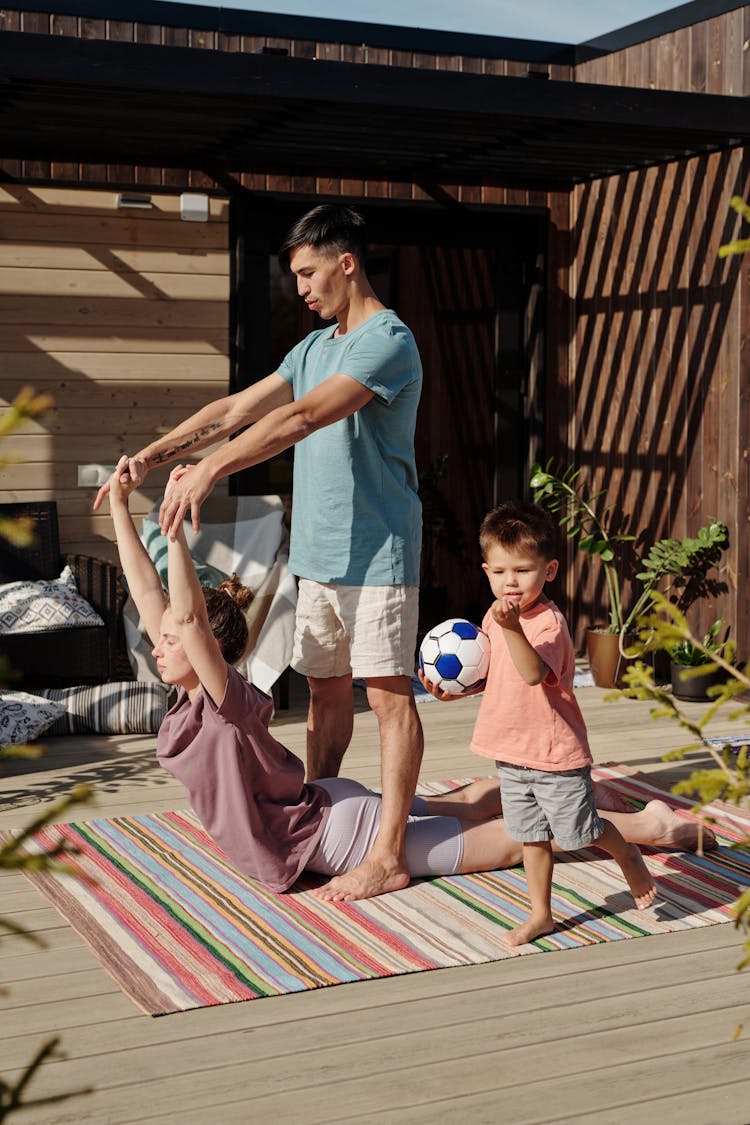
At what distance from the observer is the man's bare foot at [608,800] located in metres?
3.79

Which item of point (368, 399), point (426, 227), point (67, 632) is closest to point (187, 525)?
point (67, 632)

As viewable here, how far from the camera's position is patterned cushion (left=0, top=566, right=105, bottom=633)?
5.58m

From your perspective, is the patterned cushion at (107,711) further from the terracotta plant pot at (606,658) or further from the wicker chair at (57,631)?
the terracotta plant pot at (606,658)

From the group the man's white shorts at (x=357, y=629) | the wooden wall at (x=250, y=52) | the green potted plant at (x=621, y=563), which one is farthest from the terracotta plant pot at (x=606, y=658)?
the man's white shorts at (x=357, y=629)

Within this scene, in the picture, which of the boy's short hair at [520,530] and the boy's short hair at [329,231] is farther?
the boy's short hair at [329,231]

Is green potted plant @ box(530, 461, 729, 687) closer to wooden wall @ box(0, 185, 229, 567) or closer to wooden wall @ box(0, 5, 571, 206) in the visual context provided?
wooden wall @ box(0, 5, 571, 206)

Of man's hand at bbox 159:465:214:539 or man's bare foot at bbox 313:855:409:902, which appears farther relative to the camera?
man's bare foot at bbox 313:855:409:902

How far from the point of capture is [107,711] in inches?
206

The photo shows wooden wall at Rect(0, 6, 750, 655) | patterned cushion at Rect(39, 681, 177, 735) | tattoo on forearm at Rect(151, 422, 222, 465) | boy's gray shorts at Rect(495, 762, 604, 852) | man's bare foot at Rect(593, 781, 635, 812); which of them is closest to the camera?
boy's gray shorts at Rect(495, 762, 604, 852)

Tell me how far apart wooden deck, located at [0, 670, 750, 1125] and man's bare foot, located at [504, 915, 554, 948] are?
60 mm

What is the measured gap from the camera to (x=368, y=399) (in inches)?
127

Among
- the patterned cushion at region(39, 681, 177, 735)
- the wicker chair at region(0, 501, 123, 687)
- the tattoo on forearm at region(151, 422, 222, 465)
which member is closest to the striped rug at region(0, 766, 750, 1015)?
the tattoo on forearm at region(151, 422, 222, 465)

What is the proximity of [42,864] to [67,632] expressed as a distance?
4.77 metres

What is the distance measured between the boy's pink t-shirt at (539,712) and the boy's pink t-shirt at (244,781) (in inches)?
19.7
